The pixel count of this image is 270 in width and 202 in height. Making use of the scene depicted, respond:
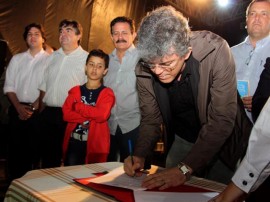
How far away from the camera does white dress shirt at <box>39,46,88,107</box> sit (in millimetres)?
3231

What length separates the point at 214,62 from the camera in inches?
66.6

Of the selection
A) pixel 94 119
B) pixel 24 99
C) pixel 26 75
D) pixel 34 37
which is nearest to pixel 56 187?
pixel 94 119

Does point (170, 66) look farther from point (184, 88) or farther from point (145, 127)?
point (145, 127)

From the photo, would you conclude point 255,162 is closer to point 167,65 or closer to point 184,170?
point 184,170

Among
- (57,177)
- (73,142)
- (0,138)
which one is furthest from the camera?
(0,138)

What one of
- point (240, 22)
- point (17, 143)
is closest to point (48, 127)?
point (17, 143)

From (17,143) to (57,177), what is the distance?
7.19 feet

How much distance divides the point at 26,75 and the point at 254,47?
2.36m

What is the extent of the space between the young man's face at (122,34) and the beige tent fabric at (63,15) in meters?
2.31

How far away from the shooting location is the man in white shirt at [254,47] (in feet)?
8.73

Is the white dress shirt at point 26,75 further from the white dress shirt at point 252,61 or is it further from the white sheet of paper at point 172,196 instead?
the white sheet of paper at point 172,196

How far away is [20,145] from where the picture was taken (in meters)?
3.47

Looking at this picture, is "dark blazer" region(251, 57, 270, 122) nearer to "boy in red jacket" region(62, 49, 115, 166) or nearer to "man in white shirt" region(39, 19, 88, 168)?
"boy in red jacket" region(62, 49, 115, 166)

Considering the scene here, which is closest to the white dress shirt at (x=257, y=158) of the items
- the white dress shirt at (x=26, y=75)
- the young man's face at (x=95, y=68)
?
the young man's face at (x=95, y=68)
